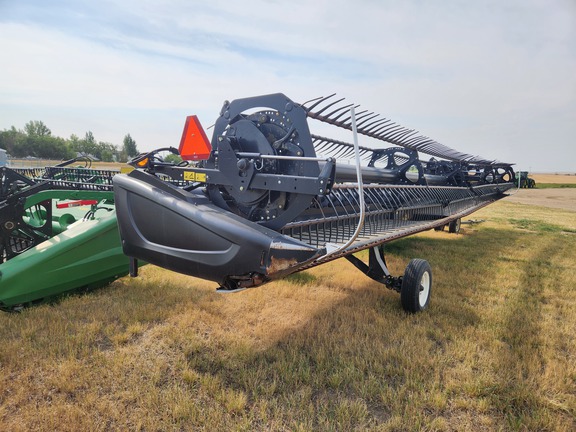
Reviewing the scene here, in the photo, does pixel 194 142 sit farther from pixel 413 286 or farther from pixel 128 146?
pixel 128 146

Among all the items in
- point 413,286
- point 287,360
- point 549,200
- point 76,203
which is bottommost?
point 287,360

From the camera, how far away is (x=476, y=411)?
7.30 ft

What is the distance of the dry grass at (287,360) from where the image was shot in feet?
6.90

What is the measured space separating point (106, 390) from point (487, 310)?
3539 mm

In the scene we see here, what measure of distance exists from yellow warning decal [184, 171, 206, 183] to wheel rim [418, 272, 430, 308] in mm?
2417

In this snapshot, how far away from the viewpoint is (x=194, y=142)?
310 cm

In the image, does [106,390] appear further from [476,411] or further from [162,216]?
[476,411]

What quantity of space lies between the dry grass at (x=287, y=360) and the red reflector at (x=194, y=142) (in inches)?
57.8

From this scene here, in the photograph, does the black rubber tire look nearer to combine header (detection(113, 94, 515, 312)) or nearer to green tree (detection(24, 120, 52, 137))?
combine header (detection(113, 94, 515, 312))

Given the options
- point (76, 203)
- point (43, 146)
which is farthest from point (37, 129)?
point (76, 203)

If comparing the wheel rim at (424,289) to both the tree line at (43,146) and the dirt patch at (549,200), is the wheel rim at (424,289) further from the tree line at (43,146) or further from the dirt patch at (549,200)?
the tree line at (43,146)

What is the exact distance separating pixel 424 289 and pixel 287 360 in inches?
73.0

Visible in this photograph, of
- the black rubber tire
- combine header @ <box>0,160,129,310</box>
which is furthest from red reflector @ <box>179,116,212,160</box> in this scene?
the black rubber tire

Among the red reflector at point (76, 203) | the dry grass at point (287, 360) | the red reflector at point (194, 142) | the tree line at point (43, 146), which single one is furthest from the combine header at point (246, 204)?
the tree line at point (43, 146)
